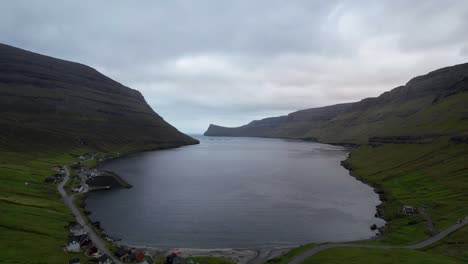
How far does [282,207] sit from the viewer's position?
10919cm

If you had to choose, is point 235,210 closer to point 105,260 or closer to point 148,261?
point 148,261

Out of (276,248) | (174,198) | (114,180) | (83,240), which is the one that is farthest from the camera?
(114,180)

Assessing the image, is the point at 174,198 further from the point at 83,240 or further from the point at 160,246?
the point at 83,240

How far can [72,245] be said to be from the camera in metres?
66.4

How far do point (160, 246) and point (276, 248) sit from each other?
26.2 metres

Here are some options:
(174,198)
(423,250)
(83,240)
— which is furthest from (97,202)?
(423,250)

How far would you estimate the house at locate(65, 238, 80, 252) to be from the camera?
65938mm

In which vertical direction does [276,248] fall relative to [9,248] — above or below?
below

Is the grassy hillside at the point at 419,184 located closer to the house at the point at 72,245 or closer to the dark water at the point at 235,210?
the dark water at the point at 235,210

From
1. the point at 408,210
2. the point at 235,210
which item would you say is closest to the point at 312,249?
the point at 235,210

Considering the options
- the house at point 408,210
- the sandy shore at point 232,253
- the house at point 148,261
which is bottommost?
the sandy shore at point 232,253

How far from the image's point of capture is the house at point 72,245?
2596 inches

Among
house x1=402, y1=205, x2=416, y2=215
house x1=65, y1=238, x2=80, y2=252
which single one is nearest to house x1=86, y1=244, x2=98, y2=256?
house x1=65, y1=238, x2=80, y2=252

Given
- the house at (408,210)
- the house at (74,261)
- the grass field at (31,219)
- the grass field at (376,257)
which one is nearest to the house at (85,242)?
the grass field at (31,219)
